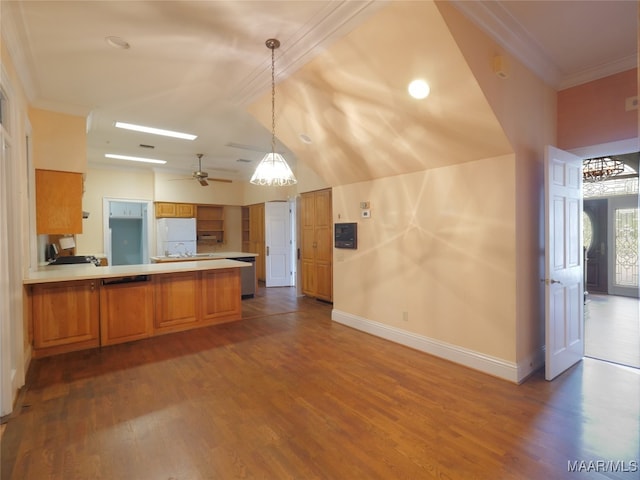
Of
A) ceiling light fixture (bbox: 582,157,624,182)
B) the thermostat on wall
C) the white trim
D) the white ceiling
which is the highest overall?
the white ceiling

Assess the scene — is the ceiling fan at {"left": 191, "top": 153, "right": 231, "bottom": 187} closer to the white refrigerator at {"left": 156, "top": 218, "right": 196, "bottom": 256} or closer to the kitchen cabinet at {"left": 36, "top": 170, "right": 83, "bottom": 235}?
the white refrigerator at {"left": 156, "top": 218, "right": 196, "bottom": 256}

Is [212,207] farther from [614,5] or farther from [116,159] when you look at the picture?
[614,5]

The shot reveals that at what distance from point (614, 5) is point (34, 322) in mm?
5958

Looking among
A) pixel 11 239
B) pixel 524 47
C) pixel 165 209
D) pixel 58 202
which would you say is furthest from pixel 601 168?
pixel 165 209

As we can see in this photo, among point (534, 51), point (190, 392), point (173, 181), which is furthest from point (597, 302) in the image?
point (173, 181)

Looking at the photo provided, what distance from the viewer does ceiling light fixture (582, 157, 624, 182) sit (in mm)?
5371

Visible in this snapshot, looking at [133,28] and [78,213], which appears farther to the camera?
[78,213]

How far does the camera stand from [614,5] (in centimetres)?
219

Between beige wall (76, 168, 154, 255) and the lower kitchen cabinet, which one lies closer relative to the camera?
the lower kitchen cabinet

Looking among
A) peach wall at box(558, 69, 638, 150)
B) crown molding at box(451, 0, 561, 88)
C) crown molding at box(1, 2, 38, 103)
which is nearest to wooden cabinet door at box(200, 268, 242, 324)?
crown molding at box(1, 2, 38, 103)

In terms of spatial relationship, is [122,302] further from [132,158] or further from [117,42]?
[132,158]

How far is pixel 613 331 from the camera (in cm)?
423

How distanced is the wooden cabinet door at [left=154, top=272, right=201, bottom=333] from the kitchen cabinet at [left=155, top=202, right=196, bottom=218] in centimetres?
396

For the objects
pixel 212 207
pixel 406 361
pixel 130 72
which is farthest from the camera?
pixel 212 207
